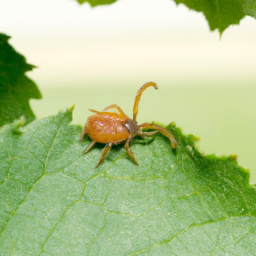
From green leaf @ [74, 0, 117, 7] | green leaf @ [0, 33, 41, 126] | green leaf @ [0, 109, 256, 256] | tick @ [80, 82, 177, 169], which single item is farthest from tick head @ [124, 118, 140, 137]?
green leaf @ [74, 0, 117, 7]

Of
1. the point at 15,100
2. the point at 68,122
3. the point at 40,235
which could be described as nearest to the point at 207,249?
the point at 40,235

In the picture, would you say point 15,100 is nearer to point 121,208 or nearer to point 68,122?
point 68,122

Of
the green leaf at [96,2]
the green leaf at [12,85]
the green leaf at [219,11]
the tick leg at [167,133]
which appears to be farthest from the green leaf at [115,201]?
the green leaf at [96,2]

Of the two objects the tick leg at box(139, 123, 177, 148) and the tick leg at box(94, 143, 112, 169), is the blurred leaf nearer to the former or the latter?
the tick leg at box(139, 123, 177, 148)

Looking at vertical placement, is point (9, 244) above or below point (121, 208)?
below

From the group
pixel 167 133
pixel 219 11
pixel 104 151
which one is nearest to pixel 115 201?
pixel 104 151

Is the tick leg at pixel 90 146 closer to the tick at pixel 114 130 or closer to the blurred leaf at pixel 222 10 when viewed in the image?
the tick at pixel 114 130
